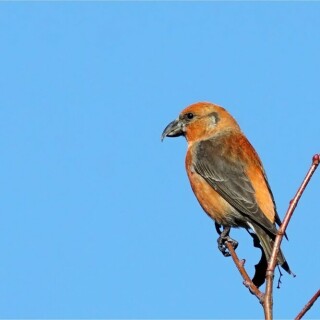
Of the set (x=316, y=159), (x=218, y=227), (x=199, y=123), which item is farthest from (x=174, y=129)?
(x=316, y=159)

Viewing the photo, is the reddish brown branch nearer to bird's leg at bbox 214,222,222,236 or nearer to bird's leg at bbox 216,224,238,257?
bird's leg at bbox 216,224,238,257

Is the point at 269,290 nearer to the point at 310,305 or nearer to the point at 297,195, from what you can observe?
the point at 310,305

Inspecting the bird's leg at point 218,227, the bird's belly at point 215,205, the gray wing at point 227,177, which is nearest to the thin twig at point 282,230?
the gray wing at point 227,177

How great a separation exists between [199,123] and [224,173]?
3.60 ft

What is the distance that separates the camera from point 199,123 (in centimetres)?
911

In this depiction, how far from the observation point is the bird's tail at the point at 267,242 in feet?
21.0

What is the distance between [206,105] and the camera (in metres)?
9.16

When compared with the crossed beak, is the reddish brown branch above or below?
below

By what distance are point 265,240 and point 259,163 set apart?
141 centimetres

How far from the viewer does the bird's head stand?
29.8 feet

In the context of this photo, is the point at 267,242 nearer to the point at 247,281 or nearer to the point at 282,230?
the point at 247,281

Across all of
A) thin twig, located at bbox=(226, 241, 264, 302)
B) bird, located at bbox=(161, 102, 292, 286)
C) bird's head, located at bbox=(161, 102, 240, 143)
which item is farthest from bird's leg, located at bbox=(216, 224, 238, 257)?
thin twig, located at bbox=(226, 241, 264, 302)

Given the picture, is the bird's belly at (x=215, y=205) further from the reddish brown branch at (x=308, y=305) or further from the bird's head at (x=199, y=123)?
the reddish brown branch at (x=308, y=305)

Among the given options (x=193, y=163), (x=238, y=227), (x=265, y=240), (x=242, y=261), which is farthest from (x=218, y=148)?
(x=242, y=261)
